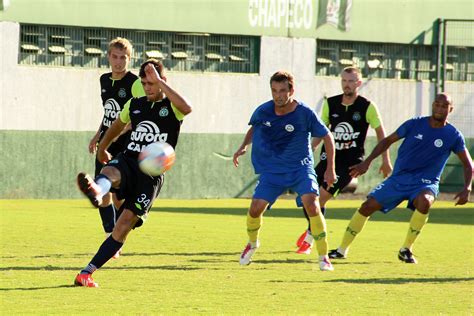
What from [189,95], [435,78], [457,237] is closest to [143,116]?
[457,237]

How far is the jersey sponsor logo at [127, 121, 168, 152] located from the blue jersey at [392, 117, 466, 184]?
13.8 ft

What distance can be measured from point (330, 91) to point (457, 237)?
13406 millimetres

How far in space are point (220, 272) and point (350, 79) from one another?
3.92 m

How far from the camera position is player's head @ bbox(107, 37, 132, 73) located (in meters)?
14.0

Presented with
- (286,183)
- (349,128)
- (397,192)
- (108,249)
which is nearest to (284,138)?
(286,183)

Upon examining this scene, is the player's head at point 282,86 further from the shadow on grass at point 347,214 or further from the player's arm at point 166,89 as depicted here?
the shadow on grass at point 347,214

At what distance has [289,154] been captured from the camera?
13648mm

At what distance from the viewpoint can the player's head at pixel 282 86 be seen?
1304 centimetres

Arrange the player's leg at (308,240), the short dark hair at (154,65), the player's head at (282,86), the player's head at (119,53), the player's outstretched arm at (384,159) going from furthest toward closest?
the player's outstretched arm at (384,159)
the player's leg at (308,240)
the player's head at (119,53)
the player's head at (282,86)
the short dark hair at (154,65)

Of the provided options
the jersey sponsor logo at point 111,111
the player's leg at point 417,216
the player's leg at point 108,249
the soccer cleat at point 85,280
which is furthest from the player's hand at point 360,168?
the soccer cleat at point 85,280

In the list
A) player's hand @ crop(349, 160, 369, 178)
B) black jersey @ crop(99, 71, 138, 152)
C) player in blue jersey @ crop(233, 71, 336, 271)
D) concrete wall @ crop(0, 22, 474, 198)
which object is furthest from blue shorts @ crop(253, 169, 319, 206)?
concrete wall @ crop(0, 22, 474, 198)

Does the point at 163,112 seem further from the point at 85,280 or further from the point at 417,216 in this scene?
the point at 417,216

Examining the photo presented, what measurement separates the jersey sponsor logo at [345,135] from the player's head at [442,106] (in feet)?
5.03

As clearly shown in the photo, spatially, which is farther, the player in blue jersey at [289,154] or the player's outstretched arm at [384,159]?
the player's outstretched arm at [384,159]
